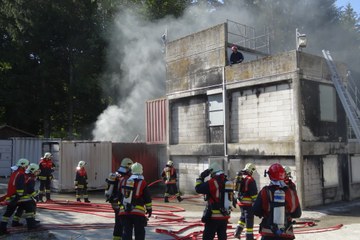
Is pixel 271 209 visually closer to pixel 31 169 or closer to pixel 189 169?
pixel 31 169

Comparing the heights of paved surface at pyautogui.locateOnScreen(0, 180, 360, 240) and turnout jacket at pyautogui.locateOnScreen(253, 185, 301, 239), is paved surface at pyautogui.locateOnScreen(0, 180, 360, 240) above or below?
below

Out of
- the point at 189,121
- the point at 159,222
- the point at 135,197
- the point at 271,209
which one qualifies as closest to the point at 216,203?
the point at 135,197

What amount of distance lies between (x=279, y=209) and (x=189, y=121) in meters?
11.2

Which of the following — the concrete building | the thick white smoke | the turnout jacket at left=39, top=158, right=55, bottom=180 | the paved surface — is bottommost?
the paved surface

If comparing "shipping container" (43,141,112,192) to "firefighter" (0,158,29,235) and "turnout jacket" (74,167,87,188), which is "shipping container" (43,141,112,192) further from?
"firefighter" (0,158,29,235)

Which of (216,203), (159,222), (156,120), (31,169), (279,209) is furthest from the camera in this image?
(156,120)

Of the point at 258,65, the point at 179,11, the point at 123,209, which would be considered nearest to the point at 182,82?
the point at 258,65

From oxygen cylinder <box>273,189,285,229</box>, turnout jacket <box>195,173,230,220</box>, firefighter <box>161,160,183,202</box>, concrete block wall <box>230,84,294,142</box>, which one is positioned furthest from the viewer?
firefighter <box>161,160,183,202</box>

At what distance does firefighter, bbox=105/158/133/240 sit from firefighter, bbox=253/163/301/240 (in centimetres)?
261

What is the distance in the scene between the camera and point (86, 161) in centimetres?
1683

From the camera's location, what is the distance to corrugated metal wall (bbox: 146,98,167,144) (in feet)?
60.7

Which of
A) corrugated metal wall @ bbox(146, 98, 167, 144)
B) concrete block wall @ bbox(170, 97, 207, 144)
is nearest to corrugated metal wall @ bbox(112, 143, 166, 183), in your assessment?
corrugated metal wall @ bbox(146, 98, 167, 144)

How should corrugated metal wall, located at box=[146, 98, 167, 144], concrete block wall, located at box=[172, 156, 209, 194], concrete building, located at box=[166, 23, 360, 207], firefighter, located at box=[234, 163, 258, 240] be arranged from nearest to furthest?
firefighter, located at box=[234, 163, 258, 240] → concrete building, located at box=[166, 23, 360, 207] → concrete block wall, located at box=[172, 156, 209, 194] → corrugated metal wall, located at box=[146, 98, 167, 144]

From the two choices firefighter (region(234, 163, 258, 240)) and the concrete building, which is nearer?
firefighter (region(234, 163, 258, 240))
